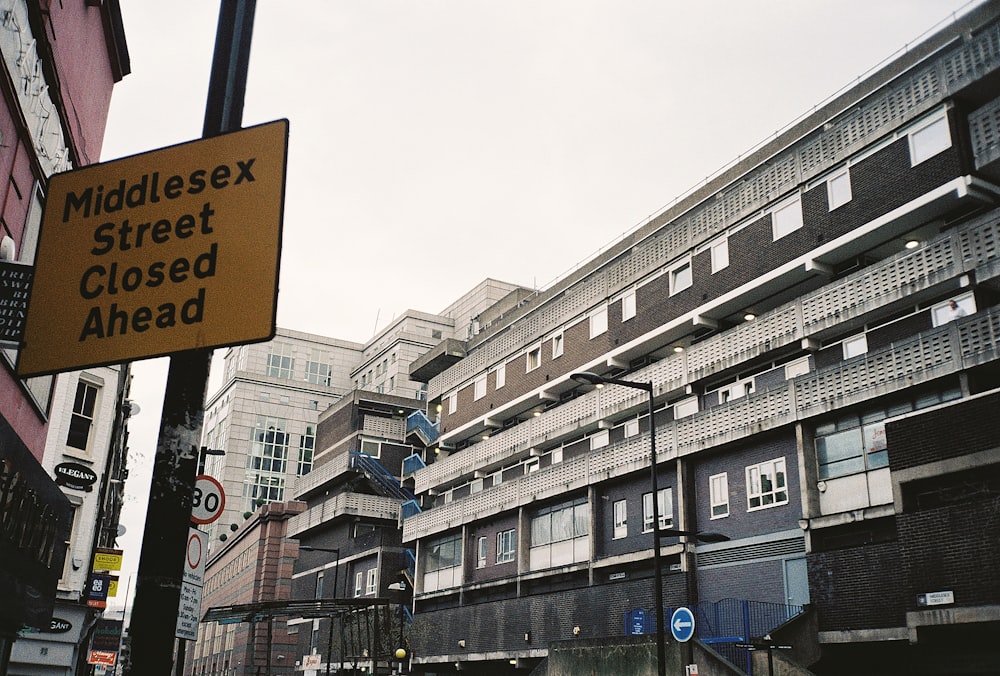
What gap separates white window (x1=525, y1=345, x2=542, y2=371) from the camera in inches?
1934

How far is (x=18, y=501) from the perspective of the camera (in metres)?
11.5

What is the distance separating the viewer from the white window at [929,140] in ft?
A: 94.0

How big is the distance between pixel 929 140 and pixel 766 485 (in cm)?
1241

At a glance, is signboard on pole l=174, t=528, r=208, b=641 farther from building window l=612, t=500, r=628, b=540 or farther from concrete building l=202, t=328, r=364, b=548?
concrete building l=202, t=328, r=364, b=548

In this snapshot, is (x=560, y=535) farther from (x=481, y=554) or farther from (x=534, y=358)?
(x=534, y=358)

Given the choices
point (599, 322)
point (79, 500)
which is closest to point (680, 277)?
point (599, 322)

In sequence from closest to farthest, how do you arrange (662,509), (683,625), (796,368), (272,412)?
(683,625) → (796,368) → (662,509) → (272,412)

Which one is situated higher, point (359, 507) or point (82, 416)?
point (359, 507)

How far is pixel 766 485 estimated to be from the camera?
32.5 m

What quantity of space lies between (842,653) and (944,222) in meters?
13.7

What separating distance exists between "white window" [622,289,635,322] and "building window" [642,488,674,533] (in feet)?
27.1

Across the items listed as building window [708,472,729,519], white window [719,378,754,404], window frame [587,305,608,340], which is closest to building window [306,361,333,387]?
window frame [587,305,608,340]

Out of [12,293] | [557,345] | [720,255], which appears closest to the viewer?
[12,293]

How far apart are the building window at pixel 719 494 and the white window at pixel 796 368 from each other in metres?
4.36
